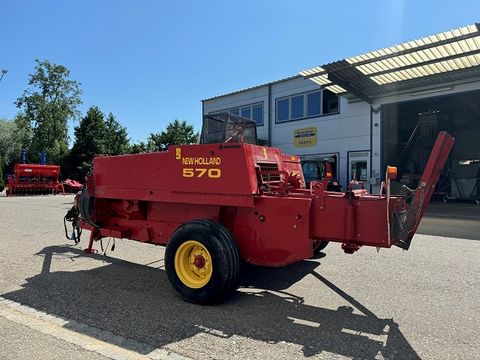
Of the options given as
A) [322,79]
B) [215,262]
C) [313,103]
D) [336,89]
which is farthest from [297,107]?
[215,262]

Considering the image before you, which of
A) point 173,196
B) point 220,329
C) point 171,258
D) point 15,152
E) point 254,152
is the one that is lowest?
point 220,329

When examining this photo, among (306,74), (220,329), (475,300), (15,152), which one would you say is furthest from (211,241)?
(15,152)

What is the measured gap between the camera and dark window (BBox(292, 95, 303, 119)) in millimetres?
21062


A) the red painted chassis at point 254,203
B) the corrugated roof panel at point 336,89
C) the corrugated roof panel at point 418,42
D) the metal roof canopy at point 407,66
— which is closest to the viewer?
the red painted chassis at point 254,203

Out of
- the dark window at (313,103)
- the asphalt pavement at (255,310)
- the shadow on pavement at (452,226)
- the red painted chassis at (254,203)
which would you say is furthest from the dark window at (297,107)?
the red painted chassis at (254,203)

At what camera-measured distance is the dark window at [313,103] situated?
798 inches

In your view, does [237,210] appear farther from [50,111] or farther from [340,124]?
[50,111]

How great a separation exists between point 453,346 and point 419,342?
281 millimetres

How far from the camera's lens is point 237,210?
4840 millimetres

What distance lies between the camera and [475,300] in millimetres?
Result: 4652

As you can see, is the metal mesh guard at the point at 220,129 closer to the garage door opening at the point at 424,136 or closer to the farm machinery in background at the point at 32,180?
the garage door opening at the point at 424,136

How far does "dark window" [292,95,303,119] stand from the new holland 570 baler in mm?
15918

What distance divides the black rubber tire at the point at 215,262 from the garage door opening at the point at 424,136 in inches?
627

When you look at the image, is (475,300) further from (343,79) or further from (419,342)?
(343,79)
